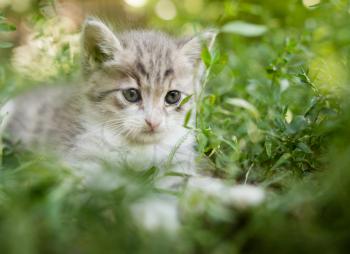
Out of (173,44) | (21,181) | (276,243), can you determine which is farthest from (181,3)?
(276,243)

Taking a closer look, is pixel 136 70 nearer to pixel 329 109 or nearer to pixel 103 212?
pixel 329 109

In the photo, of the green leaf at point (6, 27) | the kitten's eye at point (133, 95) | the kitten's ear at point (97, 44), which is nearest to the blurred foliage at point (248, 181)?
the green leaf at point (6, 27)

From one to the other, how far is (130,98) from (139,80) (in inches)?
4.0

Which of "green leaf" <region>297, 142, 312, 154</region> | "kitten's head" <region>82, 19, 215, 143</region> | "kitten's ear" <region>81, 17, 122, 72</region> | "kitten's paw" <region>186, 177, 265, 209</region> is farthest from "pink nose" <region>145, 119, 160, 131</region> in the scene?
"kitten's paw" <region>186, 177, 265, 209</region>

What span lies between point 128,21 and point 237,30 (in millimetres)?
1456

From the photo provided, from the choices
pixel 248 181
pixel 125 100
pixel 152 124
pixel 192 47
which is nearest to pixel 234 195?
pixel 248 181

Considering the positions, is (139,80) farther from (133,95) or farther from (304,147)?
(304,147)

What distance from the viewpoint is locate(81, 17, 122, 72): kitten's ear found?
2.40 m

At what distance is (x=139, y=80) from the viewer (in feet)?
7.73

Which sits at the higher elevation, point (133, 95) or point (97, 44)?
point (97, 44)

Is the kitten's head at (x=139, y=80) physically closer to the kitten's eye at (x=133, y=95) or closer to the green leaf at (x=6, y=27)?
the kitten's eye at (x=133, y=95)

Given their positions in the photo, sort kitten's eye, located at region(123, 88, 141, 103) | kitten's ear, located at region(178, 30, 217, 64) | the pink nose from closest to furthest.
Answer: the pink nose < kitten's eye, located at region(123, 88, 141, 103) < kitten's ear, located at region(178, 30, 217, 64)

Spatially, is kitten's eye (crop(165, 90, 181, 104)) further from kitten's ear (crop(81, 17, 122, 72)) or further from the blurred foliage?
kitten's ear (crop(81, 17, 122, 72))

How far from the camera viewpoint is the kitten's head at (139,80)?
2.29m
